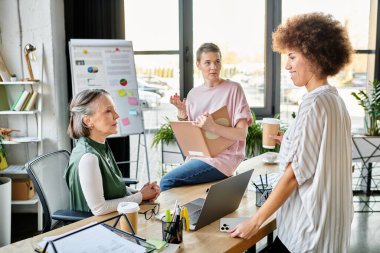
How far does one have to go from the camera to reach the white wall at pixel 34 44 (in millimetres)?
3973

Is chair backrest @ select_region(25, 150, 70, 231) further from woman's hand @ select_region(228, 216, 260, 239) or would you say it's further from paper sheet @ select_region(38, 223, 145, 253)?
woman's hand @ select_region(228, 216, 260, 239)

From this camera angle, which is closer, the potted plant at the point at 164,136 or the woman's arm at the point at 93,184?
the woman's arm at the point at 93,184

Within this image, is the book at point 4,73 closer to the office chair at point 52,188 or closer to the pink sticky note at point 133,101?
the pink sticky note at point 133,101

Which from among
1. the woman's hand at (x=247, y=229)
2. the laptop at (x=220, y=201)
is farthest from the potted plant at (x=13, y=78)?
the woman's hand at (x=247, y=229)

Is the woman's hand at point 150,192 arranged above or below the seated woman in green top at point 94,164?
below

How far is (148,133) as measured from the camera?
15.7 feet

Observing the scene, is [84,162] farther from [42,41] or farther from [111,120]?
[42,41]

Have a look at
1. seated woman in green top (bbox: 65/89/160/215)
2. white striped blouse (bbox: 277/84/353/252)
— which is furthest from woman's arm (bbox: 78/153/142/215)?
white striped blouse (bbox: 277/84/353/252)

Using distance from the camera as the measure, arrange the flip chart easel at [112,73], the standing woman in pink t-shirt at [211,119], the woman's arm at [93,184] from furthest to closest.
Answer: the flip chart easel at [112,73] < the standing woman in pink t-shirt at [211,119] < the woman's arm at [93,184]

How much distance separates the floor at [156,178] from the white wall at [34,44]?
0.57m

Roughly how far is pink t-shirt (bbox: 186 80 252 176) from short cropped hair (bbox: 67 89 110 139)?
0.69m

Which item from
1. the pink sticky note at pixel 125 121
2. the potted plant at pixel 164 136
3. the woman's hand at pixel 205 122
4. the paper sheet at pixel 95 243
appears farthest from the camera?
the potted plant at pixel 164 136

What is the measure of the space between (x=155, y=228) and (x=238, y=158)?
35.5 inches

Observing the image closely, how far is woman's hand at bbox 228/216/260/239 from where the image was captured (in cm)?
155
